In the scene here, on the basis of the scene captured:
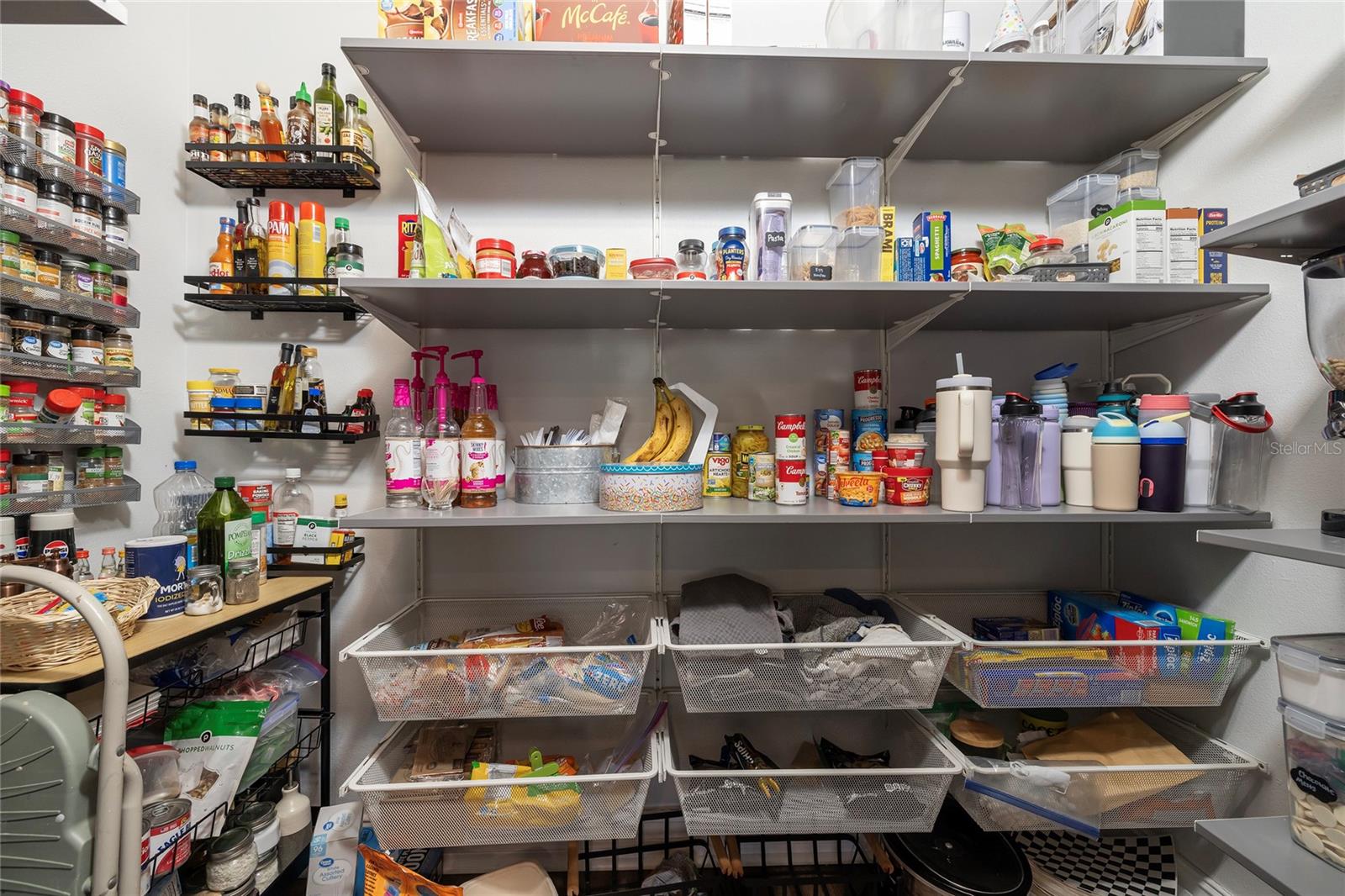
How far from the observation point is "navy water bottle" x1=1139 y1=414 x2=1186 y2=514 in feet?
3.94

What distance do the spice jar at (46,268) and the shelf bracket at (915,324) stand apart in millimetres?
2013

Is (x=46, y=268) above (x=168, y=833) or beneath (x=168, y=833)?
above

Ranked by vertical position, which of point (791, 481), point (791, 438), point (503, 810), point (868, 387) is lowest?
point (503, 810)

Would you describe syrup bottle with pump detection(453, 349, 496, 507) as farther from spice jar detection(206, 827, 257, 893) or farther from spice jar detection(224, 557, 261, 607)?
spice jar detection(206, 827, 257, 893)

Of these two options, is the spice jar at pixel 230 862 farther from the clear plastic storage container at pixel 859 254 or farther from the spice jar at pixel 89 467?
the clear plastic storage container at pixel 859 254

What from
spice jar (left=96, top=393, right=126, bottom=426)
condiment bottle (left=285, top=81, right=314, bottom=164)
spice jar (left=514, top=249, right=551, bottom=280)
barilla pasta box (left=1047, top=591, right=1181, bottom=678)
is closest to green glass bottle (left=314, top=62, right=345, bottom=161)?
condiment bottle (left=285, top=81, right=314, bottom=164)

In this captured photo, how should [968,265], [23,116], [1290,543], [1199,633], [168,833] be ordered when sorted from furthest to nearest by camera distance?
[968,265], [1199,633], [23,116], [168,833], [1290,543]

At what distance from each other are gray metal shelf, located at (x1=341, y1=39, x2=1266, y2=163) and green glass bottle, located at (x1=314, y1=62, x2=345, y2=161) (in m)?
0.21

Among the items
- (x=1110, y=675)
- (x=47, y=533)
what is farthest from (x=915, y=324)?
(x=47, y=533)

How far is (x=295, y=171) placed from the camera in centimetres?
144

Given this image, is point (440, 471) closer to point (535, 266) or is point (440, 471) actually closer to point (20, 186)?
point (535, 266)

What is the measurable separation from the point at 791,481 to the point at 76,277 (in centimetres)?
174

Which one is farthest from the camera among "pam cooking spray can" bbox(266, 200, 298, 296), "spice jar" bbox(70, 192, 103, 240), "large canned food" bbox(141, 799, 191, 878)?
"pam cooking spray can" bbox(266, 200, 298, 296)

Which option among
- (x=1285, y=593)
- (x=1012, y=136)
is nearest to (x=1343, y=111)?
(x=1012, y=136)
